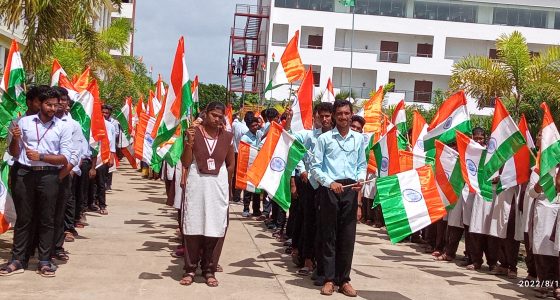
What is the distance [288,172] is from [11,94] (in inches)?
123

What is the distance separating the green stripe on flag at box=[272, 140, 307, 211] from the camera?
7.82m

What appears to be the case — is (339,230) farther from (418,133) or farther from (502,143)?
(418,133)

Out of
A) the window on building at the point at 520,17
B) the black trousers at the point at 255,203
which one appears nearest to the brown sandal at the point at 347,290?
the black trousers at the point at 255,203

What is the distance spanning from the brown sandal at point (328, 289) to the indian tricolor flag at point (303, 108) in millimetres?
3048

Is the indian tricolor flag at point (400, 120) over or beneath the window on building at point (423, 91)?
beneath

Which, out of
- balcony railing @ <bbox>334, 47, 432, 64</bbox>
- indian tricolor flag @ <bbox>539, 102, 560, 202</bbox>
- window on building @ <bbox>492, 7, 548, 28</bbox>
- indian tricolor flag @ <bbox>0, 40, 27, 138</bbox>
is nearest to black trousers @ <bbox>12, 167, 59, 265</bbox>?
indian tricolor flag @ <bbox>0, 40, 27, 138</bbox>

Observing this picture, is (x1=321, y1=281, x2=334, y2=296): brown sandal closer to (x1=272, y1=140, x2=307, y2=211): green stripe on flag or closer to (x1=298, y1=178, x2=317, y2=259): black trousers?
(x1=298, y1=178, x2=317, y2=259): black trousers

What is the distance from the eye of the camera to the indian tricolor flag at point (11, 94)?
7848 millimetres

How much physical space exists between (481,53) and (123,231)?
3823 cm

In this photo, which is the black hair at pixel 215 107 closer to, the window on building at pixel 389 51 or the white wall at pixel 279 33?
the white wall at pixel 279 33

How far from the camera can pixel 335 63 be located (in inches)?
1718

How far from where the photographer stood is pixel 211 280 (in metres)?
6.90

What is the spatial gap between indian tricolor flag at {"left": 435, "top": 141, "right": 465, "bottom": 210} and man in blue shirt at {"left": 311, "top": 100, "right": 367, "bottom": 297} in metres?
1.94

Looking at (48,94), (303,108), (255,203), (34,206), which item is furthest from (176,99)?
(255,203)
